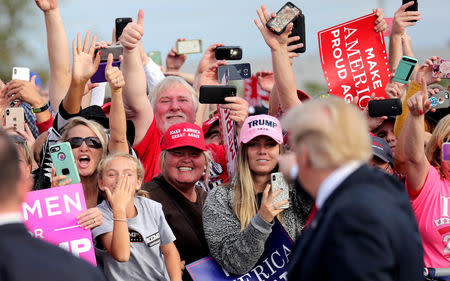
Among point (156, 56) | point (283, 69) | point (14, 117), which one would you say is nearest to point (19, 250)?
point (14, 117)

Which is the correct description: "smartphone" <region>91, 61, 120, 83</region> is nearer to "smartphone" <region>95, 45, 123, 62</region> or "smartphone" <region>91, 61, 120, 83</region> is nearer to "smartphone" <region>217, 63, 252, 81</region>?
"smartphone" <region>95, 45, 123, 62</region>

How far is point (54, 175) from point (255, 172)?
1419 millimetres

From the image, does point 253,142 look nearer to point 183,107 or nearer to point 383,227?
point 183,107

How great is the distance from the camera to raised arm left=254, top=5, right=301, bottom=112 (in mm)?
5645

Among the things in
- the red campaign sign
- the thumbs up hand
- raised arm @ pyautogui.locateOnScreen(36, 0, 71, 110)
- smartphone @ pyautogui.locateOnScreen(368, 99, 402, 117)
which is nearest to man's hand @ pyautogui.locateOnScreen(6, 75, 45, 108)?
raised arm @ pyautogui.locateOnScreen(36, 0, 71, 110)

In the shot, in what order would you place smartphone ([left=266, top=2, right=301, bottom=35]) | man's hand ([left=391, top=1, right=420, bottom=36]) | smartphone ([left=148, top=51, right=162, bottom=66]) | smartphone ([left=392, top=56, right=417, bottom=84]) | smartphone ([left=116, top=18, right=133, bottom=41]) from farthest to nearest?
smartphone ([left=148, top=51, right=162, bottom=66]) < man's hand ([left=391, top=1, right=420, bottom=36]) < smartphone ([left=116, top=18, right=133, bottom=41]) < smartphone ([left=392, top=56, right=417, bottom=84]) < smartphone ([left=266, top=2, right=301, bottom=35])

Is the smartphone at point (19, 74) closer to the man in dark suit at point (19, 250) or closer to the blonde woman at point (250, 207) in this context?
the blonde woman at point (250, 207)

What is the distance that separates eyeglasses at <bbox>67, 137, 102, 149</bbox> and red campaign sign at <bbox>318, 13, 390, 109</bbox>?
2.25 m

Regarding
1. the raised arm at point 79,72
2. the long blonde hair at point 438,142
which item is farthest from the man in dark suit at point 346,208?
the raised arm at point 79,72

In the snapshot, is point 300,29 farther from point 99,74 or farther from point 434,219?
point 434,219

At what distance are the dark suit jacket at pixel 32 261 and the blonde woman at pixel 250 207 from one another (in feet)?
7.11

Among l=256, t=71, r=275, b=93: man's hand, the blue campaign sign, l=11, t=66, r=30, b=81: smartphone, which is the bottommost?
the blue campaign sign

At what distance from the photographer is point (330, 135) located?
2.68 metres

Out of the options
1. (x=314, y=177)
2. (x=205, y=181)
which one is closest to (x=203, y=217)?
(x=205, y=181)
